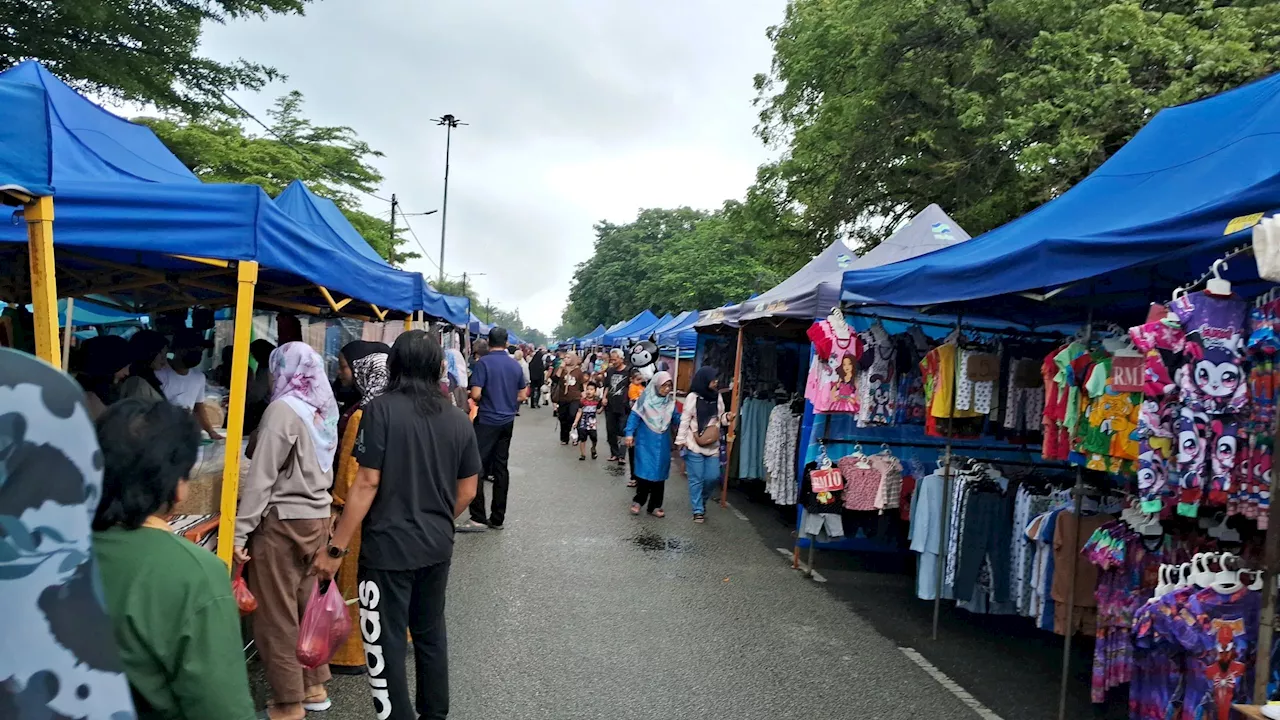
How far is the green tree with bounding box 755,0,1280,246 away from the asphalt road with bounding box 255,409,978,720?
9.30m

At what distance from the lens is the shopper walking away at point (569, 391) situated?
1538 cm

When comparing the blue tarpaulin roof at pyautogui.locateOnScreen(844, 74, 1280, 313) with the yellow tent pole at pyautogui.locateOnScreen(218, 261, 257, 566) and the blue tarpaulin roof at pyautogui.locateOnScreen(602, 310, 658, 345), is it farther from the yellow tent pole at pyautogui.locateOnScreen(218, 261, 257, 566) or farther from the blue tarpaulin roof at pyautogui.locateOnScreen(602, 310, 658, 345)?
the blue tarpaulin roof at pyautogui.locateOnScreen(602, 310, 658, 345)

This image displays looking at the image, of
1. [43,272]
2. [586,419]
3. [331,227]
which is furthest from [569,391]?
[43,272]

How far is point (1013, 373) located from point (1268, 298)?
287cm

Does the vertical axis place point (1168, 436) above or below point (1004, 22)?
below

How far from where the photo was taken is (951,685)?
494cm

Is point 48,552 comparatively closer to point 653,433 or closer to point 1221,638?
point 1221,638

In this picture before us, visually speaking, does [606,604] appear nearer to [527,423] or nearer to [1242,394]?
[1242,394]

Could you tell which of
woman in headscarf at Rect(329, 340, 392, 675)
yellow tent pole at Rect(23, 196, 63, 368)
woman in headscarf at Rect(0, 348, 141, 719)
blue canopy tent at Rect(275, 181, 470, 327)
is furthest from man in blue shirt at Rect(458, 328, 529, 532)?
woman in headscarf at Rect(0, 348, 141, 719)

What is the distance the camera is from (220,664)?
1.67m

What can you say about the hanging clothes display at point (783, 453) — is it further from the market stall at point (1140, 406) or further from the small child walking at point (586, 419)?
the small child walking at point (586, 419)

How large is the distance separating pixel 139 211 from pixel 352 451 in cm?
150

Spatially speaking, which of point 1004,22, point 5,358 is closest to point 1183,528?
point 5,358

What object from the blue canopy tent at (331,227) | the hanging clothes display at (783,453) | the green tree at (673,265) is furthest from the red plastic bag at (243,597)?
the green tree at (673,265)
